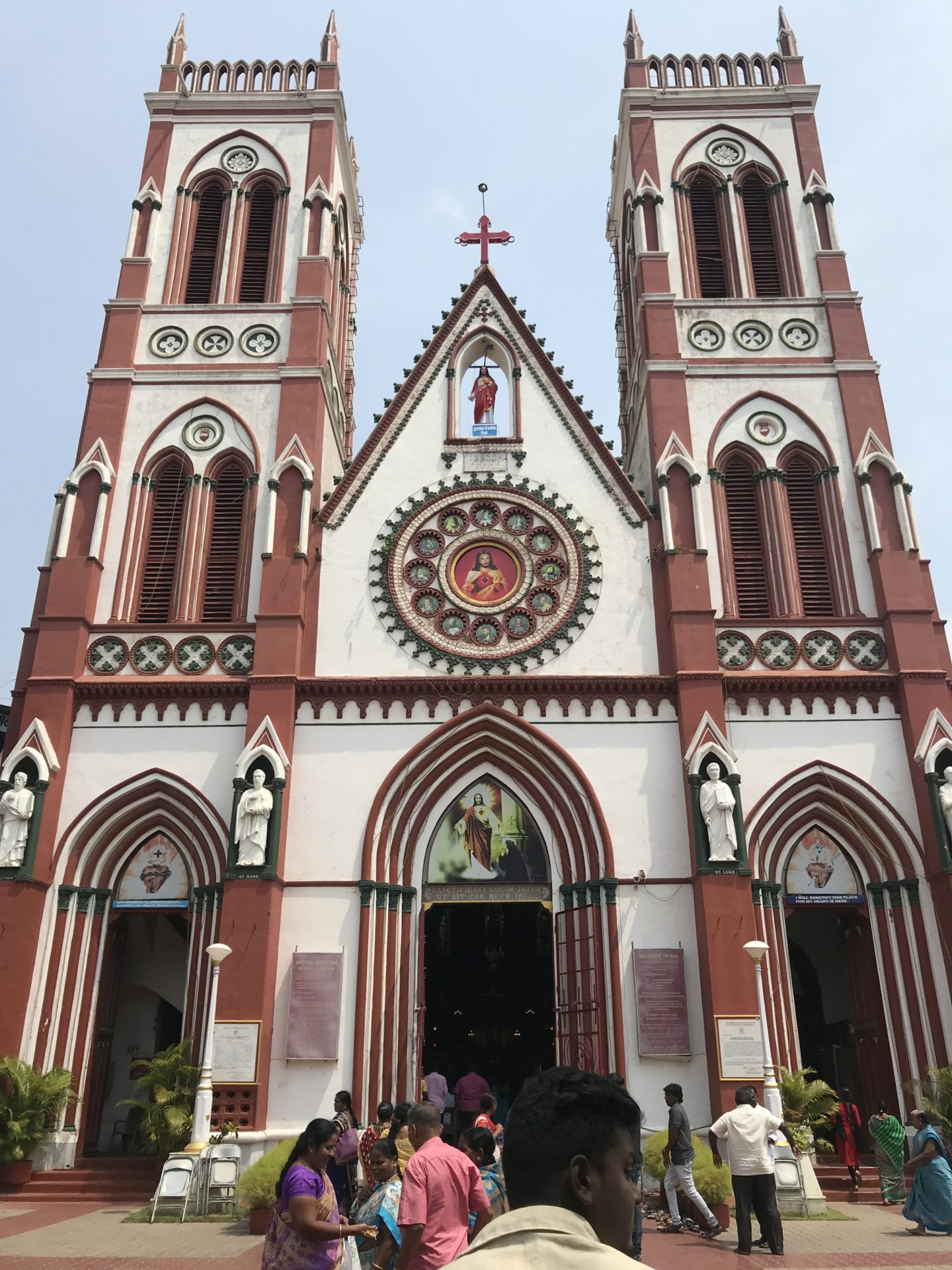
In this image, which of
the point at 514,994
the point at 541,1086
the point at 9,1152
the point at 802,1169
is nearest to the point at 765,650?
the point at 802,1169

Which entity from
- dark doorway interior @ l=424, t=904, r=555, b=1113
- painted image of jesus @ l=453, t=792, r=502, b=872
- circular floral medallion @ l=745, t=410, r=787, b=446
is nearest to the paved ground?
painted image of jesus @ l=453, t=792, r=502, b=872

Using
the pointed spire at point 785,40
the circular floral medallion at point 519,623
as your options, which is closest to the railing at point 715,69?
the pointed spire at point 785,40

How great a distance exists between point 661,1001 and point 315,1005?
5.78m

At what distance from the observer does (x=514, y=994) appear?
2681 cm

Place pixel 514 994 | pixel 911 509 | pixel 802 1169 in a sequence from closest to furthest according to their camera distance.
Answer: pixel 802 1169
pixel 911 509
pixel 514 994

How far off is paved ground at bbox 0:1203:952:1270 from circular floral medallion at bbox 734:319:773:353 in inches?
682

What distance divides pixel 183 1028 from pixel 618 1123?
17924 millimetres

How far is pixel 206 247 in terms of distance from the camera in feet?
86.8

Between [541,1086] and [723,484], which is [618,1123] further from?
[723,484]

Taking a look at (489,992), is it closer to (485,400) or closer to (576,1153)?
(485,400)

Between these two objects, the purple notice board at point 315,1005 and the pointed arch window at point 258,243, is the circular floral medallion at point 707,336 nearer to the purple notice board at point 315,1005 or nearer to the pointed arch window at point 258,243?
the pointed arch window at point 258,243

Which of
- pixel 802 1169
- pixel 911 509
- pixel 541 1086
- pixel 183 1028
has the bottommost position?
pixel 802 1169

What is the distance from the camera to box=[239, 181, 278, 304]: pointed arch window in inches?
1021

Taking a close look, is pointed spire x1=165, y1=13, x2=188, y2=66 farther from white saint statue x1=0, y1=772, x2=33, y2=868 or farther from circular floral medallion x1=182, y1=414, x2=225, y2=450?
white saint statue x1=0, y1=772, x2=33, y2=868
